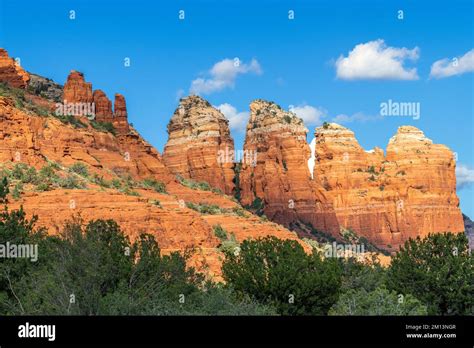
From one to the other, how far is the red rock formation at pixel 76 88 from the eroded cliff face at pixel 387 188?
80112 mm

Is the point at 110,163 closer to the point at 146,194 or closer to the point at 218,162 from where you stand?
the point at 146,194

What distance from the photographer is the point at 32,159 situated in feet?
202

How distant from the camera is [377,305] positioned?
39.7 metres

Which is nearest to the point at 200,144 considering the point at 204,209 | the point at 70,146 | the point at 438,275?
the point at 204,209

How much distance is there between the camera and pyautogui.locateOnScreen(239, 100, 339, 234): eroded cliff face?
149375 mm

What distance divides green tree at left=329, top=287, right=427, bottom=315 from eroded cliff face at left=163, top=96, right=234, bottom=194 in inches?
4223

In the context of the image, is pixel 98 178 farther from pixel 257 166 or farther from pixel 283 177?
pixel 257 166

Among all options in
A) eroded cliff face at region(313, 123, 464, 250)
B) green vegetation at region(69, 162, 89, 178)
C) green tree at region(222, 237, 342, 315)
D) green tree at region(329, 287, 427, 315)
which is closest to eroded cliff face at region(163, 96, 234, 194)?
eroded cliff face at region(313, 123, 464, 250)

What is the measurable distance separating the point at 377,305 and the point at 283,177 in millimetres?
111354

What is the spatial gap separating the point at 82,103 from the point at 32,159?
28839mm

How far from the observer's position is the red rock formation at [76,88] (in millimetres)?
87938

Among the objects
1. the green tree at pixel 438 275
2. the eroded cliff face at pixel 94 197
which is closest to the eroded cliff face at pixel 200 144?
the eroded cliff face at pixel 94 197
